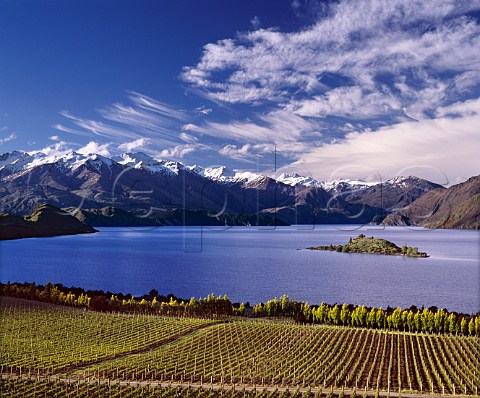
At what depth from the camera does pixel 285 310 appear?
131 m

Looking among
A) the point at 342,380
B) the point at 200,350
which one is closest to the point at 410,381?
the point at 342,380

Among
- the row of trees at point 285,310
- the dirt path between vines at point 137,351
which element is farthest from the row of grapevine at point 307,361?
the row of trees at point 285,310

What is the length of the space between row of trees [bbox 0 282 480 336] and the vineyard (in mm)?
5375

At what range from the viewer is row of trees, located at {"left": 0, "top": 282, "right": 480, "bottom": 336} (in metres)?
113

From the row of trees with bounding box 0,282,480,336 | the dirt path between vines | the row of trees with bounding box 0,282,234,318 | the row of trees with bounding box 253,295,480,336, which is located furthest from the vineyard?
the row of trees with bounding box 0,282,234,318

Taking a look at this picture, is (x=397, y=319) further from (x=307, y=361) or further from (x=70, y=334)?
(x=70, y=334)

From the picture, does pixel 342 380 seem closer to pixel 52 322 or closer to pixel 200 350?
pixel 200 350

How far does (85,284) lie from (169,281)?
3420 centimetres

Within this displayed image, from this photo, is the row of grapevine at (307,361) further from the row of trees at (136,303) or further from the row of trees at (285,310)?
the row of trees at (136,303)

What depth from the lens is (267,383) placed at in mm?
71125

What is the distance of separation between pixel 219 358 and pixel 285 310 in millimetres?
48811

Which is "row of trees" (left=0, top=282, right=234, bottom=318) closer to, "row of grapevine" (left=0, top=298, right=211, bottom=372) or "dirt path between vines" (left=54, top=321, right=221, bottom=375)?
"row of grapevine" (left=0, top=298, right=211, bottom=372)

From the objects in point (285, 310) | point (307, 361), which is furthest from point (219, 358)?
point (285, 310)

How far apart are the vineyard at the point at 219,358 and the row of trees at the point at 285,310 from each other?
5.37 meters
